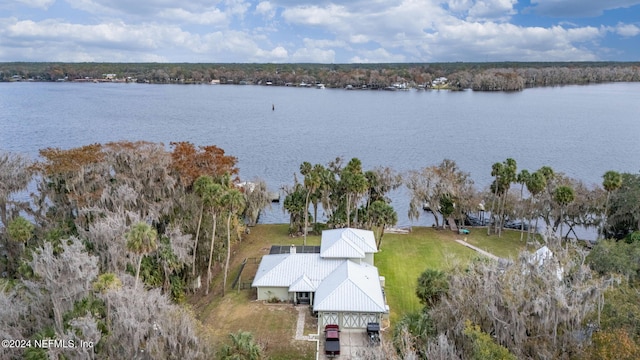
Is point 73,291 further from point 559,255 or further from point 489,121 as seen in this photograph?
point 489,121

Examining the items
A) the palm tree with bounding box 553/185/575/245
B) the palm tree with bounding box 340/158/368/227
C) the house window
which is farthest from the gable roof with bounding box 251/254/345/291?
the palm tree with bounding box 553/185/575/245

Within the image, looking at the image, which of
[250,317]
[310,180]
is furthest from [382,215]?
[250,317]

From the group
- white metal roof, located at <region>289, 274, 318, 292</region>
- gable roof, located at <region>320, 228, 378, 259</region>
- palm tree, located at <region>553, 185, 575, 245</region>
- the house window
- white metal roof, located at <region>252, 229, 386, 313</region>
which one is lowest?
the house window

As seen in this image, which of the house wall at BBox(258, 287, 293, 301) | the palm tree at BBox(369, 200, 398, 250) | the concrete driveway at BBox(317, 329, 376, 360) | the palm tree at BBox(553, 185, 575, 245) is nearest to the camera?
the concrete driveway at BBox(317, 329, 376, 360)

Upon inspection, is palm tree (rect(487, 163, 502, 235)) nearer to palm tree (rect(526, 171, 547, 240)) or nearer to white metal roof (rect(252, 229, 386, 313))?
palm tree (rect(526, 171, 547, 240))

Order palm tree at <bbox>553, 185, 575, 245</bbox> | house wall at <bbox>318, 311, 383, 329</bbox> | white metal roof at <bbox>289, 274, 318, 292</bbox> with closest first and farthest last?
house wall at <bbox>318, 311, 383, 329</bbox>
white metal roof at <bbox>289, 274, 318, 292</bbox>
palm tree at <bbox>553, 185, 575, 245</bbox>

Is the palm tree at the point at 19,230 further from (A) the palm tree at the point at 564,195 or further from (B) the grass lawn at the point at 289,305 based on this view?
(A) the palm tree at the point at 564,195

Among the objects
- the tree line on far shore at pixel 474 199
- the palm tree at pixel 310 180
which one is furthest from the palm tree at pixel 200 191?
the tree line on far shore at pixel 474 199
